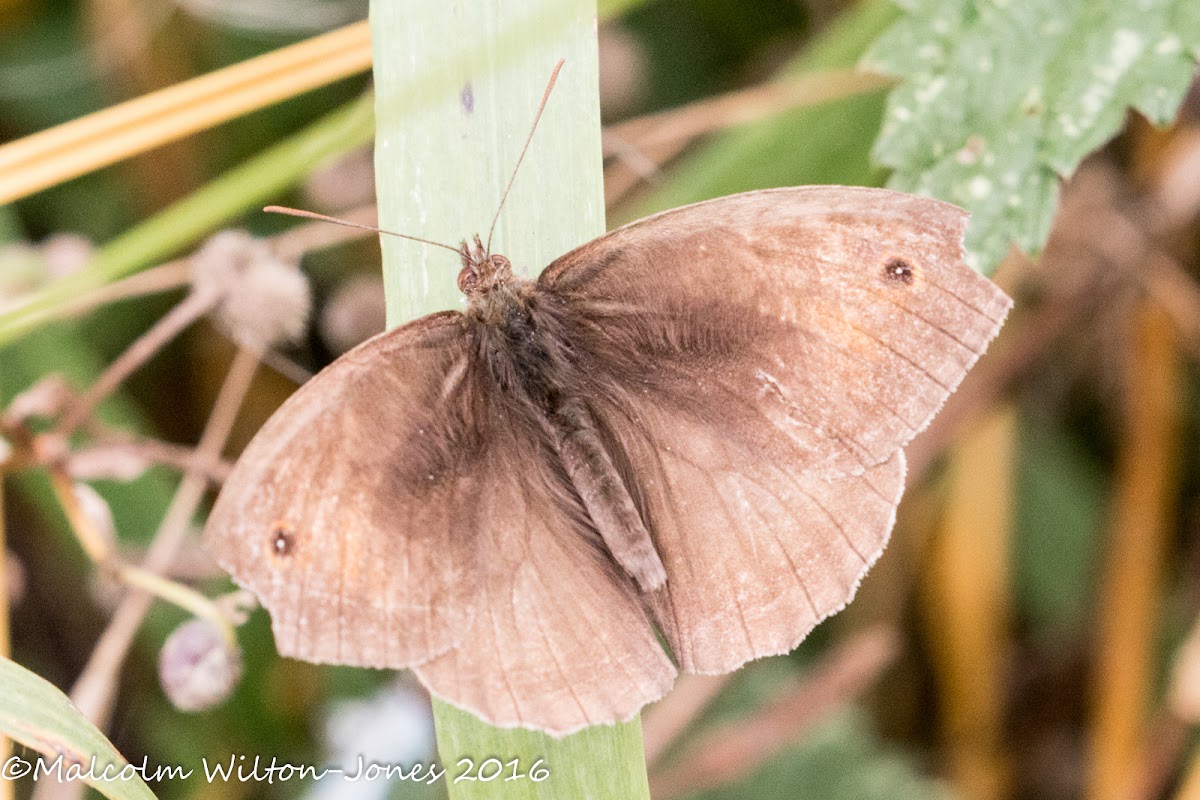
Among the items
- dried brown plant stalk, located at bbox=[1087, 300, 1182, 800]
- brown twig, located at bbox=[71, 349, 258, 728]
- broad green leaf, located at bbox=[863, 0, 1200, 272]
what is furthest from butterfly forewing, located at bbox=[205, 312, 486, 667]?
dried brown plant stalk, located at bbox=[1087, 300, 1182, 800]

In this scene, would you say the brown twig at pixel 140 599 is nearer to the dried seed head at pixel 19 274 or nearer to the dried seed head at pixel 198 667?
the dried seed head at pixel 198 667

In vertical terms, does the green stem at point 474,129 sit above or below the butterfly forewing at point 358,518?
above

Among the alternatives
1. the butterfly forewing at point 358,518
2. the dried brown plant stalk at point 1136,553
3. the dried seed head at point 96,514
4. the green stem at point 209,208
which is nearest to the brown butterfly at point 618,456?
the butterfly forewing at point 358,518

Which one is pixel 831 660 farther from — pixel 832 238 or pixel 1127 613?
pixel 832 238

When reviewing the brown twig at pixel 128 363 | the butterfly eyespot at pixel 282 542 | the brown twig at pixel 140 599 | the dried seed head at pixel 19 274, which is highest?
the dried seed head at pixel 19 274

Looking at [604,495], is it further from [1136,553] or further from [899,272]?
[1136,553]

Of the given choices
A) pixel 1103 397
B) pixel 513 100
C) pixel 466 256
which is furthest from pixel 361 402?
pixel 1103 397

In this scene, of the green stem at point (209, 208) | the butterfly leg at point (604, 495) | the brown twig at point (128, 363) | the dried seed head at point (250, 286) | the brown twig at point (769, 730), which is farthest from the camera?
the brown twig at point (769, 730)

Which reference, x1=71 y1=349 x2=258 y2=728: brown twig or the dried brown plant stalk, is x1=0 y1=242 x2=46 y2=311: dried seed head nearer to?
x1=71 y1=349 x2=258 y2=728: brown twig
